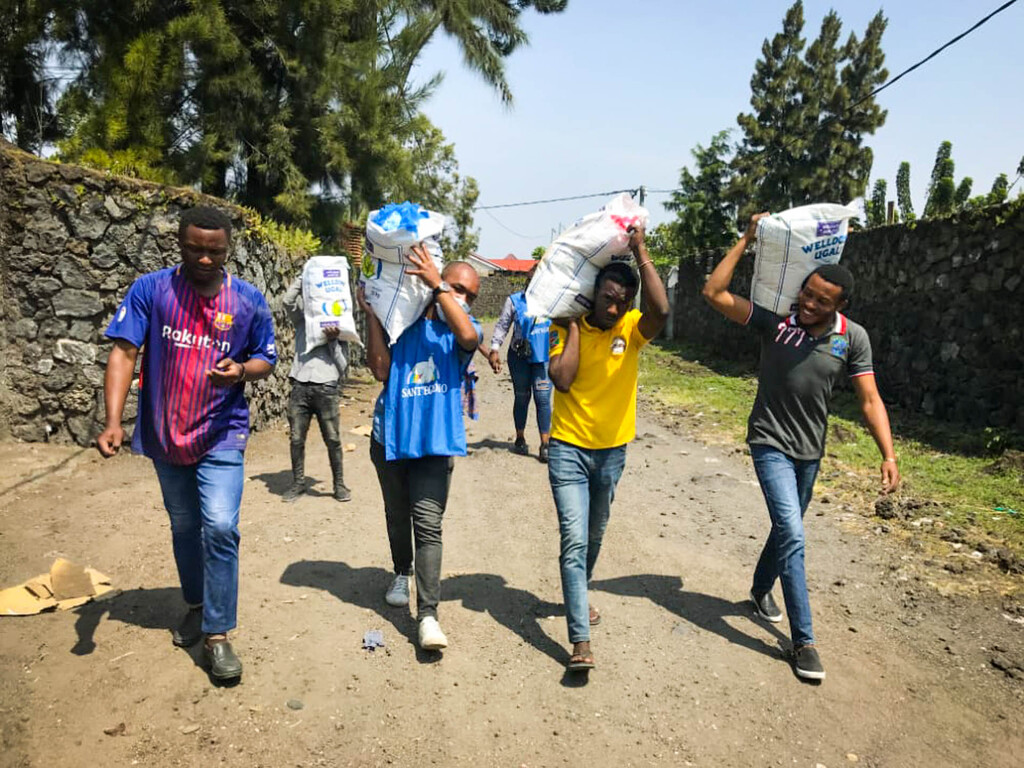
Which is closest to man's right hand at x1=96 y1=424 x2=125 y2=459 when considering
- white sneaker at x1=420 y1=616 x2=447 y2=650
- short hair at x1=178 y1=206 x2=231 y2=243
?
short hair at x1=178 y1=206 x2=231 y2=243

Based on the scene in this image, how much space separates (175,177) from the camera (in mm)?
11320

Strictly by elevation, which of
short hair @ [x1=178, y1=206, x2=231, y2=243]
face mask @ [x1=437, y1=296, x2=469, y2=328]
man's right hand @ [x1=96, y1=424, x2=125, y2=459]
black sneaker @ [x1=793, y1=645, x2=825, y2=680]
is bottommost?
black sneaker @ [x1=793, y1=645, x2=825, y2=680]

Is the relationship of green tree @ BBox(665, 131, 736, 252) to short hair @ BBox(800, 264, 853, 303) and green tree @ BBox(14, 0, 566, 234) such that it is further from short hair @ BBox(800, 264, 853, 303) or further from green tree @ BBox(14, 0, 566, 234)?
short hair @ BBox(800, 264, 853, 303)

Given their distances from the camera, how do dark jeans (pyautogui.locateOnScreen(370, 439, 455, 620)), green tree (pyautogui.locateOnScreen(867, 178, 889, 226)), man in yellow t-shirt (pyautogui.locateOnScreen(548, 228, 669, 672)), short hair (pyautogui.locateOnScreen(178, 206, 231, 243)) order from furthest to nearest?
green tree (pyautogui.locateOnScreen(867, 178, 889, 226)) < dark jeans (pyautogui.locateOnScreen(370, 439, 455, 620)) < man in yellow t-shirt (pyautogui.locateOnScreen(548, 228, 669, 672)) < short hair (pyautogui.locateOnScreen(178, 206, 231, 243))

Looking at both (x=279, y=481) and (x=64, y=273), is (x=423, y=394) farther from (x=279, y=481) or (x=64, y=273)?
(x=64, y=273)

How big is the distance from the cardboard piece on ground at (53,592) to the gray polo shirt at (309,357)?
239 centimetres

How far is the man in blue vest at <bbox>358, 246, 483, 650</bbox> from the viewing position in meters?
3.65

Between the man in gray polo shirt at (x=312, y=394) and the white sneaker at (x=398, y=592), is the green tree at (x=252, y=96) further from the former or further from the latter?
the white sneaker at (x=398, y=592)

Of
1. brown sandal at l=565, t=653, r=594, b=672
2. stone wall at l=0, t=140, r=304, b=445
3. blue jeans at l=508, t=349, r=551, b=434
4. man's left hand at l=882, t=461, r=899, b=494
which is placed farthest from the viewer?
blue jeans at l=508, t=349, r=551, b=434

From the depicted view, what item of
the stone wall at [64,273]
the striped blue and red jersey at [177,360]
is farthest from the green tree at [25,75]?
the striped blue and red jersey at [177,360]

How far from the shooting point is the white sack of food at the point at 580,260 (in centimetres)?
356

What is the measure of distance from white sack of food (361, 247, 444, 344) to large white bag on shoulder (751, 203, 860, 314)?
5.64ft

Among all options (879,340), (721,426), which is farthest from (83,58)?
(879,340)

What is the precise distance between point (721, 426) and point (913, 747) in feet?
23.7
